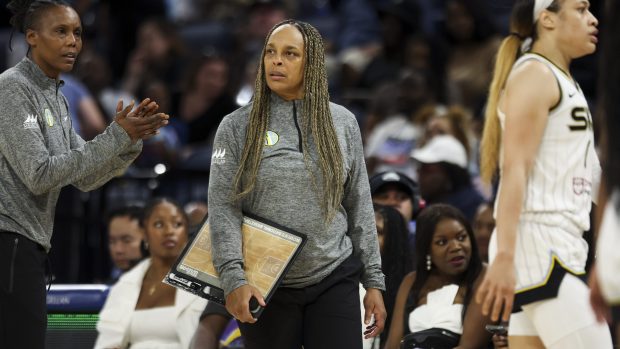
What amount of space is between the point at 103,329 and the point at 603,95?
4.05m

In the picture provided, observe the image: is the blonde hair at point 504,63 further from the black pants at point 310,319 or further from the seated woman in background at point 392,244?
the seated woman in background at point 392,244

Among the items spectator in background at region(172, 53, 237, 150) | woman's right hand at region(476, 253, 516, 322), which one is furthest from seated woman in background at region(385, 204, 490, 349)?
spectator in background at region(172, 53, 237, 150)

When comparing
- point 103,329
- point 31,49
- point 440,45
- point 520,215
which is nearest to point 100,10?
point 440,45

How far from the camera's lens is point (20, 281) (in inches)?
174

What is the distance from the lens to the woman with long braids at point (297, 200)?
4496 mm

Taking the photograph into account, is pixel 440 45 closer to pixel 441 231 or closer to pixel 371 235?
pixel 441 231

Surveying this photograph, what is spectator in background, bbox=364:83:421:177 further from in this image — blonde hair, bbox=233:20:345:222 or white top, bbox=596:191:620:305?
white top, bbox=596:191:620:305

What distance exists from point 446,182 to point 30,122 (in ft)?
14.4

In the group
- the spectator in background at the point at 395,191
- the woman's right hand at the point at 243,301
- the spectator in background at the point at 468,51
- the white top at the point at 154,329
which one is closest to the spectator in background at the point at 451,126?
the spectator in background at the point at 468,51

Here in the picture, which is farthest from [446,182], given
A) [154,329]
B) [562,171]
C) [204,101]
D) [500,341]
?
[562,171]

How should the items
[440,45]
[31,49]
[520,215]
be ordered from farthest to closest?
→ 1. [440,45]
2. [31,49]
3. [520,215]

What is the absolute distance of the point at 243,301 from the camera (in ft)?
14.3

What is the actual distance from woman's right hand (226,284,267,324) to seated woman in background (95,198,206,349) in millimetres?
2298

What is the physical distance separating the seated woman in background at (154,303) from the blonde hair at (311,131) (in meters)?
2.28
